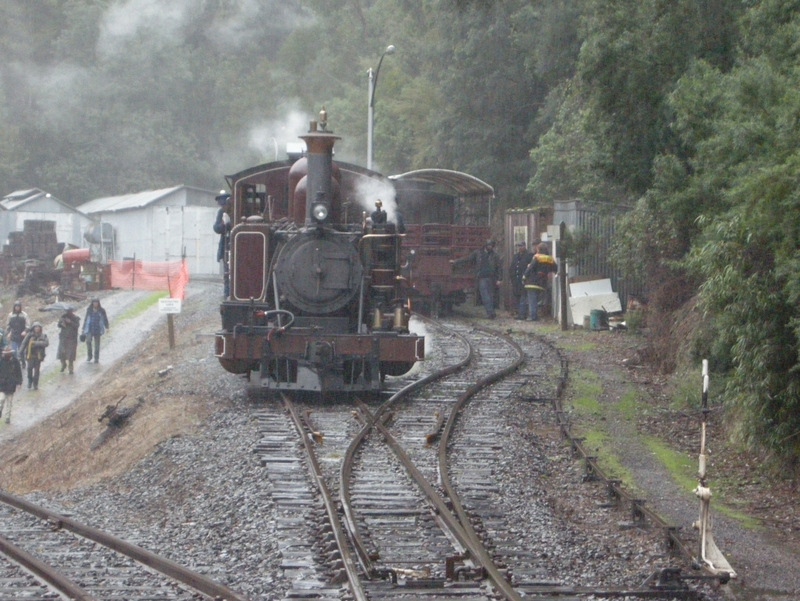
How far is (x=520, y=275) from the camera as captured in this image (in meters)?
Result: 23.5

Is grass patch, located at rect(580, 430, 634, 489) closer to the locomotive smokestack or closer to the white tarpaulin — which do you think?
the locomotive smokestack

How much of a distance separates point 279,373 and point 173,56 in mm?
57268

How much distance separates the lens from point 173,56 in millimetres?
67000

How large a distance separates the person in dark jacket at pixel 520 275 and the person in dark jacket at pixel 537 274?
42 cm

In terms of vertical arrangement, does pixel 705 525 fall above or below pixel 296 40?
below

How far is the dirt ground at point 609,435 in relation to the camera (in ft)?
27.5

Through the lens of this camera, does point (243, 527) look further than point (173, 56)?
No

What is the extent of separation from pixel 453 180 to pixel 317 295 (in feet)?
43.8

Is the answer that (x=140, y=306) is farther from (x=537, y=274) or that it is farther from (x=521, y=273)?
(x=537, y=274)

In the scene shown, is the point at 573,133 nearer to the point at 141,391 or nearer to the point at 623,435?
the point at 141,391

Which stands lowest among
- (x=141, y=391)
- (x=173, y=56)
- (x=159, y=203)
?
(x=141, y=391)

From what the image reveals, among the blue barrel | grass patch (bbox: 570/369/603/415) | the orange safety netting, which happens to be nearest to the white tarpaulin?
the blue barrel

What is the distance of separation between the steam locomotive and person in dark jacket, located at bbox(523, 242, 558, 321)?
9.15m

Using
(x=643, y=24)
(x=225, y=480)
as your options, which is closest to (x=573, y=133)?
(x=643, y=24)
